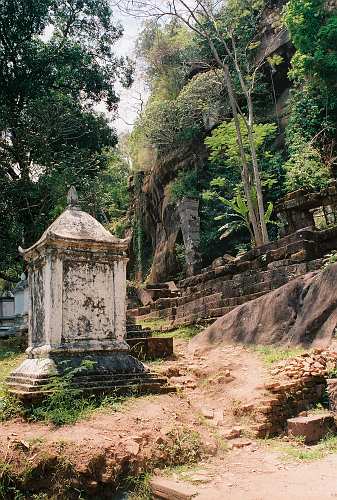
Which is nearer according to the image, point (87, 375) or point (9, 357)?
point (87, 375)

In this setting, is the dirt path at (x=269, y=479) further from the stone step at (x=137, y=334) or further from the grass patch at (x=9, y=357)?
the stone step at (x=137, y=334)

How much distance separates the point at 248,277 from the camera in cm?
1234

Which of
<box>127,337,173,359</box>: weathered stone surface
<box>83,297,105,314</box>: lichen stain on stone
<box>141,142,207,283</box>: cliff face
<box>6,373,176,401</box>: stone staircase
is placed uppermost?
<box>141,142,207,283</box>: cliff face

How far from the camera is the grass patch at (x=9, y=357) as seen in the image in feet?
25.1

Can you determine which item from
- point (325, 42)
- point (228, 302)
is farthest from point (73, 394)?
point (325, 42)

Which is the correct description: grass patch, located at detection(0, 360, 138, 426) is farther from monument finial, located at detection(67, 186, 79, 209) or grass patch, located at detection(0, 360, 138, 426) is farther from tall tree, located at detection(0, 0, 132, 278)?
tall tree, located at detection(0, 0, 132, 278)

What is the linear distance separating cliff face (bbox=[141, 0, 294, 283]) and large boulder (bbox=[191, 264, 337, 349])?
463 inches

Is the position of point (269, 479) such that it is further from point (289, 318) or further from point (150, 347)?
point (150, 347)

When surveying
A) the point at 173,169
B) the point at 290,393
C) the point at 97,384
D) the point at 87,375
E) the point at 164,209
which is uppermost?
the point at 173,169

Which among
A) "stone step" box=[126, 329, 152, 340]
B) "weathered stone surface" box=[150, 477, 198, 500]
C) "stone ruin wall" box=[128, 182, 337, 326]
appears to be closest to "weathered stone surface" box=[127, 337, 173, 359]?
"stone step" box=[126, 329, 152, 340]

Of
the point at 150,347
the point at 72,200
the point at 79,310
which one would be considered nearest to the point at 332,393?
the point at 79,310

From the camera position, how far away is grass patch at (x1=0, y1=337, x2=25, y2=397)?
25.1 feet

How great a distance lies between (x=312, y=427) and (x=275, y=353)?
7.57ft

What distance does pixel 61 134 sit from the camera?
16312 millimetres
